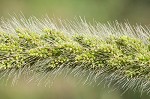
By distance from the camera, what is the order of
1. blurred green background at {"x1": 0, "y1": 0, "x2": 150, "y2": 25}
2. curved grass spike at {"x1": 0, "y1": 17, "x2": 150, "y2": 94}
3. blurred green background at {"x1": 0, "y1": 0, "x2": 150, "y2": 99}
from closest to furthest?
curved grass spike at {"x1": 0, "y1": 17, "x2": 150, "y2": 94} < blurred green background at {"x1": 0, "y1": 0, "x2": 150, "y2": 99} < blurred green background at {"x1": 0, "y1": 0, "x2": 150, "y2": 25}

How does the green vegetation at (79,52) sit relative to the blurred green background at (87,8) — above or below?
below

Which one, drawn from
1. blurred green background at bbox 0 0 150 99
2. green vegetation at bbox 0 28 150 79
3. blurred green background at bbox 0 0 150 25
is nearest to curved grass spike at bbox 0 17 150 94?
green vegetation at bbox 0 28 150 79

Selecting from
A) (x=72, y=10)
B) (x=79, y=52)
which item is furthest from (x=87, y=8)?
(x=79, y=52)

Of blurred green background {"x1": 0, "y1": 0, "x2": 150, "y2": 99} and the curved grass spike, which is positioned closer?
the curved grass spike

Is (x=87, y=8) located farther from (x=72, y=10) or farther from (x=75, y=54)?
(x=75, y=54)

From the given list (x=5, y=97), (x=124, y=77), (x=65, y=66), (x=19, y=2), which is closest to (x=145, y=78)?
(x=124, y=77)

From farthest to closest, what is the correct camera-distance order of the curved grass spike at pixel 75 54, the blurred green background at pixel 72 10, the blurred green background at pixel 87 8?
the blurred green background at pixel 87 8, the blurred green background at pixel 72 10, the curved grass spike at pixel 75 54

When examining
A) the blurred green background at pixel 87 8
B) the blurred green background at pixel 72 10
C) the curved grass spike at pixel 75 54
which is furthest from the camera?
the blurred green background at pixel 87 8

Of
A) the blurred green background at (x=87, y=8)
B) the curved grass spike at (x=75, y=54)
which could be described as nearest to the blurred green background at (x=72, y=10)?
the blurred green background at (x=87, y=8)

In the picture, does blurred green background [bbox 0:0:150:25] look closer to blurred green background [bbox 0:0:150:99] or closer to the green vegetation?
blurred green background [bbox 0:0:150:99]

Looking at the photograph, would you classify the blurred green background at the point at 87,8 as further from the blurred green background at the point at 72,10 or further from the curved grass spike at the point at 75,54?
the curved grass spike at the point at 75,54
